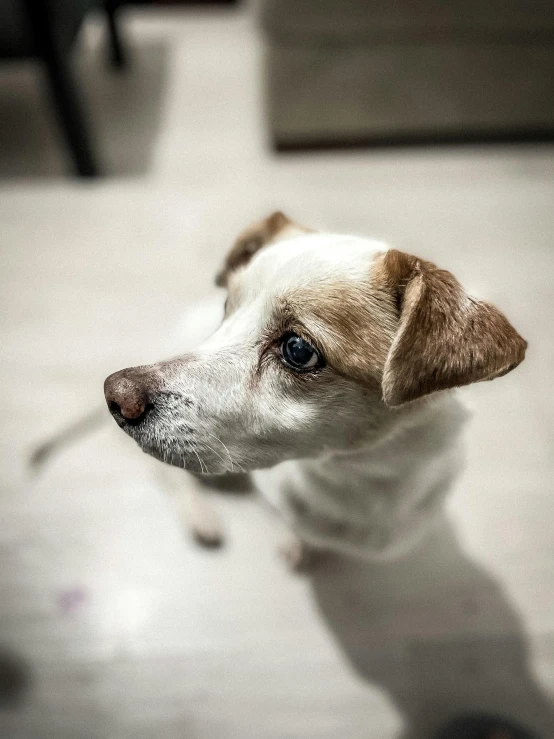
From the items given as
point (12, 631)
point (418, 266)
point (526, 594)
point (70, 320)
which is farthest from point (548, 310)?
point (12, 631)

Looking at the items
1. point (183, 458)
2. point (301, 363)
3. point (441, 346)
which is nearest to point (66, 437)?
point (183, 458)

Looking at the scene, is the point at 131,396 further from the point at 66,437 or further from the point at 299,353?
the point at 66,437

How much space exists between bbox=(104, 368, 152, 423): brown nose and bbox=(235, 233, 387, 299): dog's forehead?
18cm

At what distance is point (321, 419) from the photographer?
66 centimetres

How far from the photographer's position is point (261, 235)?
31.7 inches

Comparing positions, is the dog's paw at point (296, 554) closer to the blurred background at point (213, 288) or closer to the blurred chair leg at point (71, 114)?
the blurred background at point (213, 288)

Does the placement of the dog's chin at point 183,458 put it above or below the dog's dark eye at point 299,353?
below

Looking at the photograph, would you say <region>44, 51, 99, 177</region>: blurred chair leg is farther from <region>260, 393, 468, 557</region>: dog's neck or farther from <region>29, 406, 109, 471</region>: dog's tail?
<region>260, 393, 468, 557</region>: dog's neck

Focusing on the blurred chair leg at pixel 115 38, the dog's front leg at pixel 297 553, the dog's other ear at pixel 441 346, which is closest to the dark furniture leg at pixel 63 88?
the blurred chair leg at pixel 115 38

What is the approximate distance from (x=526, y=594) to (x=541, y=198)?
1.15 m

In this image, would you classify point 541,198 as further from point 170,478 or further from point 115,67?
point 115,67

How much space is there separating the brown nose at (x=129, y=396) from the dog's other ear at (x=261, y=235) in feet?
0.86

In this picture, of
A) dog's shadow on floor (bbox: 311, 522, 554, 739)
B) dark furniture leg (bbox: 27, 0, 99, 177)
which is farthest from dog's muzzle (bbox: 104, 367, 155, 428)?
dark furniture leg (bbox: 27, 0, 99, 177)

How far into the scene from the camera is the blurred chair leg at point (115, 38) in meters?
2.18
